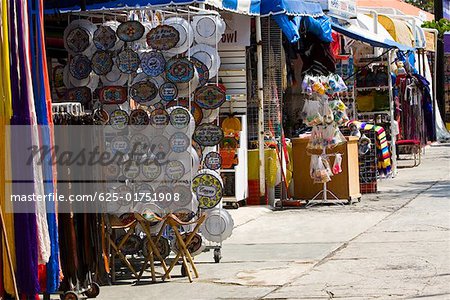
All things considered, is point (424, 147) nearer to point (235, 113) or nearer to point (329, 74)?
point (329, 74)

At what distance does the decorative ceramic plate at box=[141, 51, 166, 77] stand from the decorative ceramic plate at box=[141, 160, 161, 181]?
0.92 m

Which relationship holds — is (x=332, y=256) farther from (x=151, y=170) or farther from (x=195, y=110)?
(x=151, y=170)

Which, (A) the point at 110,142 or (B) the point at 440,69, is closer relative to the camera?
(A) the point at 110,142

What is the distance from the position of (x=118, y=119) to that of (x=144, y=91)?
1.27 ft

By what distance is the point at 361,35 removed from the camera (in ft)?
58.2

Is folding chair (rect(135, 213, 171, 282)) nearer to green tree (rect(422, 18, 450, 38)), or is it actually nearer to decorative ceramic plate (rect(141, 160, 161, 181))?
decorative ceramic plate (rect(141, 160, 161, 181))

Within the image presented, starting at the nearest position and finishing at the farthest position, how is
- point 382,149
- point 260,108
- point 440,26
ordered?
point 260,108 < point 382,149 < point 440,26

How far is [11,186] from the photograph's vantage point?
26.0 feet

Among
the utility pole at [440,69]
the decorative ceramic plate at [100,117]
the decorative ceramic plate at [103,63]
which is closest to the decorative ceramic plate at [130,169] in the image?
the decorative ceramic plate at [100,117]

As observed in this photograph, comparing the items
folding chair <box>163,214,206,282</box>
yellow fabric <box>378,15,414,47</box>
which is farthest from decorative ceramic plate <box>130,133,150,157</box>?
yellow fabric <box>378,15,414,47</box>

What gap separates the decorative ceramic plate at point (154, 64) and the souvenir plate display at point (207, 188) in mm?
1130

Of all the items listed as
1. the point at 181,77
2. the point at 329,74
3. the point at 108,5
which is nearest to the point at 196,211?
the point at 181,77

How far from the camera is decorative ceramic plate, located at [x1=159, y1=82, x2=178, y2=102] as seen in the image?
10.4 metres

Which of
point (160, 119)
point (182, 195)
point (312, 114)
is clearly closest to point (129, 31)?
point (160, 119)
